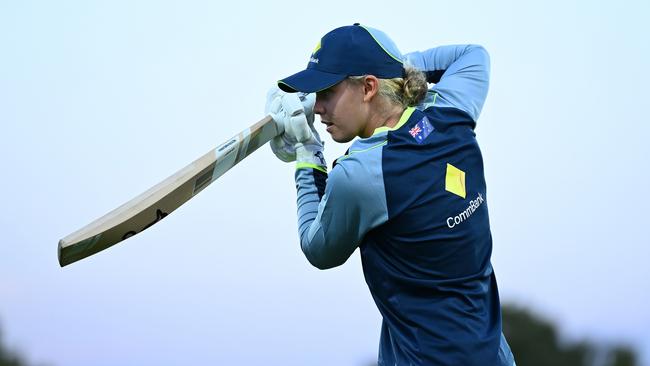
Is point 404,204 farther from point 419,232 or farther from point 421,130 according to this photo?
point 421,130

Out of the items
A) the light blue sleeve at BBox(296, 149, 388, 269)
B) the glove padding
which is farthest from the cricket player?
the glove padding

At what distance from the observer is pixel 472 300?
303 centimetres

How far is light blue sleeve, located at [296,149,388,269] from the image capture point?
9.40 ft

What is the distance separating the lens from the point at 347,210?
9.46 ft

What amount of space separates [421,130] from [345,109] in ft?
0.77

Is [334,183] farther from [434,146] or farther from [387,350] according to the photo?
[387,350]

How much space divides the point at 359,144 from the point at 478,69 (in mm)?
624

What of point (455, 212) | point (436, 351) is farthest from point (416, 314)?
point (455, 212)

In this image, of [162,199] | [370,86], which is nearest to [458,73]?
[370,86]

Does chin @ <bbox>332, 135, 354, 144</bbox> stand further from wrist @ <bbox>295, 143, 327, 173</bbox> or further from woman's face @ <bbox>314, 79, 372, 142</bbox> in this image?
wrist @ <bbox>295, 143, 327, 173</bbox>

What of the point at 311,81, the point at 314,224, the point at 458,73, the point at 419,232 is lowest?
the point at 419,232

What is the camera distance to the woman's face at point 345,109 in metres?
3.06

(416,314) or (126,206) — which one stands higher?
(126,206)

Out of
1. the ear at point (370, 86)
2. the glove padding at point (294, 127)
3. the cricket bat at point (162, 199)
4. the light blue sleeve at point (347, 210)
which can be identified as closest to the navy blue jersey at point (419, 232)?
the light blue sleeve at point (347, 210)
